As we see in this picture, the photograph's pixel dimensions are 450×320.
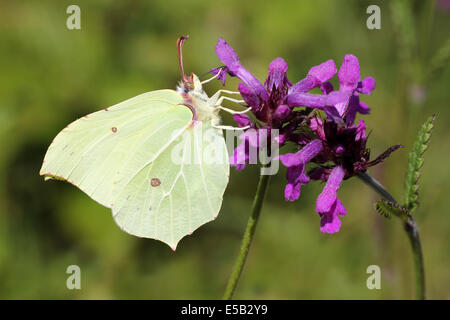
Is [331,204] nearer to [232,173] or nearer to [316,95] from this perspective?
[316,95]

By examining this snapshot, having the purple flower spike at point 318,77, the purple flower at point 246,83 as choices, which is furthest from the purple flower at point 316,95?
the purple flower at point 246,83

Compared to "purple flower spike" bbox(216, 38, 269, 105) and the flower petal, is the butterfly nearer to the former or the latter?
"purple flower spike" bbox(216, 38, 269, 105)

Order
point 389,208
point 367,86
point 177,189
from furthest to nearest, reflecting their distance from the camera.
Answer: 1. point 177,189
2. point 367,86
3. point 389,208

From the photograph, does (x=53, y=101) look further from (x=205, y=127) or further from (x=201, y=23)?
(x=205, y=127)

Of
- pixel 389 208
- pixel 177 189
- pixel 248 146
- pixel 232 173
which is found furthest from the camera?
pixel 232 173

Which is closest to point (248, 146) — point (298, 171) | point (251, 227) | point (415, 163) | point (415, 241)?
point (298, 171)

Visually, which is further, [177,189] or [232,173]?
[232,173]

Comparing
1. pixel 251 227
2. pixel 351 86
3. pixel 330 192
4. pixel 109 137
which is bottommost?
pixel 251 227
